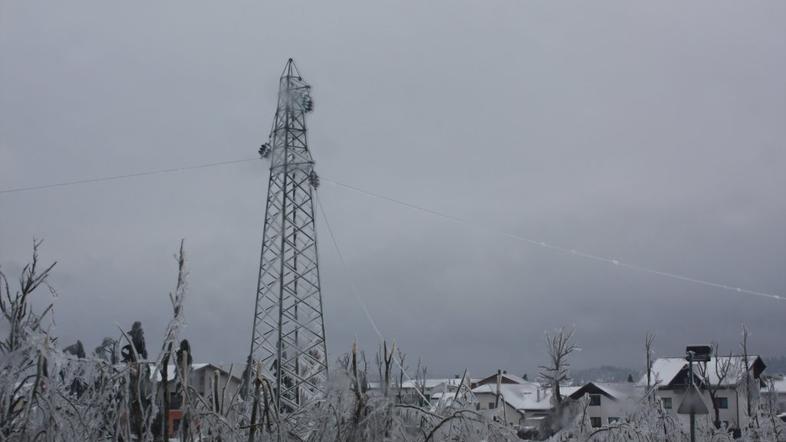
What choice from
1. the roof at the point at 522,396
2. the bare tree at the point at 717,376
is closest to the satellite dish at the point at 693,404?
the bare tree at the point at 717,376

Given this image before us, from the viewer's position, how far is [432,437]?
938cm

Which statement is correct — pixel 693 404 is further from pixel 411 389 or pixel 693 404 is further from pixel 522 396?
pixel 522 396

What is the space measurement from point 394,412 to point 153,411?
109 inches

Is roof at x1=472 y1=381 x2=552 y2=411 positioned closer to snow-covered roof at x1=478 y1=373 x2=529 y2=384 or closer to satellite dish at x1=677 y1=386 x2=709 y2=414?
snow-covered roof at x1=478 y1=373 x2=529 y2=384

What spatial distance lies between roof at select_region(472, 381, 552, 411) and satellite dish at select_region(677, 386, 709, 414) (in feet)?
141

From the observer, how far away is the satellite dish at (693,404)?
16.2 metres

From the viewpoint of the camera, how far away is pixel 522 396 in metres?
66.4

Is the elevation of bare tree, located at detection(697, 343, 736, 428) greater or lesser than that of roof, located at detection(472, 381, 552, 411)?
greater

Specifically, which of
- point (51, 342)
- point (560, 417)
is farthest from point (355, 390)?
point (560, 417)

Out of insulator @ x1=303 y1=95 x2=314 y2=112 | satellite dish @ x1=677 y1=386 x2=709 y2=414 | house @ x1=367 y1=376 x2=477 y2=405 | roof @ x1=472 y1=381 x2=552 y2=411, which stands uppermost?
insulator @ x1=303 y1=95 x2=314 y2=112

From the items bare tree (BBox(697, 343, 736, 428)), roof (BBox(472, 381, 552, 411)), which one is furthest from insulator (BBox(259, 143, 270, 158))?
roof (BBox(472, 381, 552, 411))

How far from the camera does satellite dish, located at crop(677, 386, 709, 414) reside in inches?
638

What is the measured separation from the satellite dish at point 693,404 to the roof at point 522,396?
4297 centimetres

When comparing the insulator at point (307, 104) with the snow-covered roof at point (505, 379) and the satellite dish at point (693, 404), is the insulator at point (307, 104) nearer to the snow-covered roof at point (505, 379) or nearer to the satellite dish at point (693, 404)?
the satellite dish at point (693, 404)
